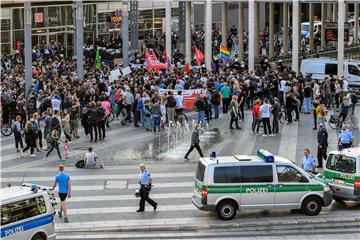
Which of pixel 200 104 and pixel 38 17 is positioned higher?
pixel 38 17

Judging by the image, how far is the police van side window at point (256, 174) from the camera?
2103cm

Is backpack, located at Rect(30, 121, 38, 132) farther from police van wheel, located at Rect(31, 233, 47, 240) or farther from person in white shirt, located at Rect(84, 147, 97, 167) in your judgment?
police van wheel, located at Rect(31, 233, 47, 240)

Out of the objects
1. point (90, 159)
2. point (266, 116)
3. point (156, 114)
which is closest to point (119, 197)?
point (90, 159)

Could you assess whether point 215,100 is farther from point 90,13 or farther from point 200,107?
point 90,13

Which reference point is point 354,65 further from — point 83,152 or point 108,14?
point 108,14

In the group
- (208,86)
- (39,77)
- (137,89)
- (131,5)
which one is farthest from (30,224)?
(131,5)

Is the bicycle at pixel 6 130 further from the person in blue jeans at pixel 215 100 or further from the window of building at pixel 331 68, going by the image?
the window of building at pixel 331 68

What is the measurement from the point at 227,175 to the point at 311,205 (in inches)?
86.6

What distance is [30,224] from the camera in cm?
1825

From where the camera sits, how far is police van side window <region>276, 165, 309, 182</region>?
21.2 m

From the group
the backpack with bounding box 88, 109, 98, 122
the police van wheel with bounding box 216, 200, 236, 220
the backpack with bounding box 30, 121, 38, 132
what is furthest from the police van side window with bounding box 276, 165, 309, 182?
the backpack with bounding box 88, 109, 98, 122

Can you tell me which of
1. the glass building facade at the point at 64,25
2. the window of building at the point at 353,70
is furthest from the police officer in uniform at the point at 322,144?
the glass building facade at the point at 64,25

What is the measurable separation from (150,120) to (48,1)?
28729 millimetres

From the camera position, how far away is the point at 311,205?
2136cm
